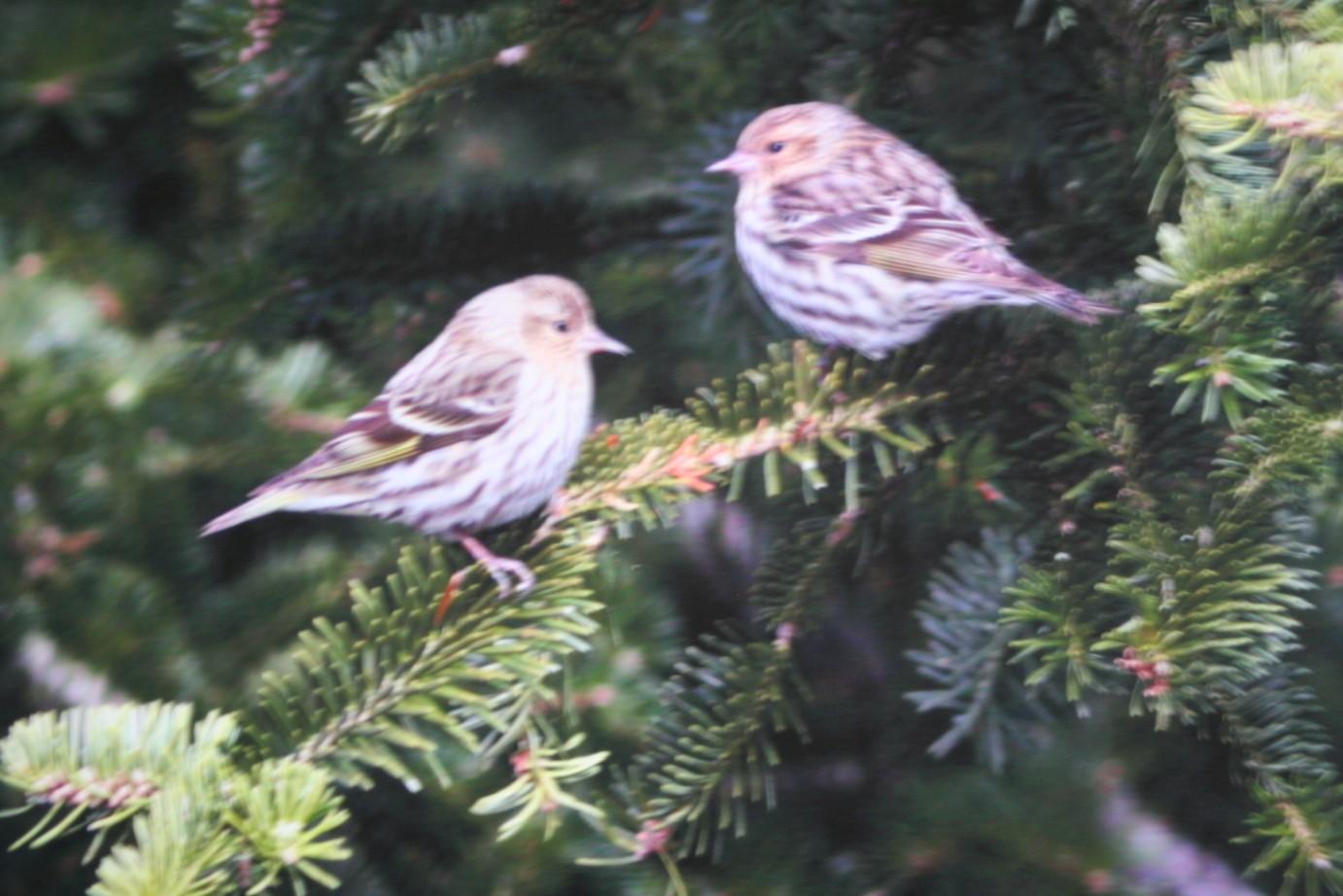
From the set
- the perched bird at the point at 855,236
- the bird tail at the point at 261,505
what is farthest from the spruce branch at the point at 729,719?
the bird tail at the point at 261,505

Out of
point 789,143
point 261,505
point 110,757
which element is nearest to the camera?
point 110,757

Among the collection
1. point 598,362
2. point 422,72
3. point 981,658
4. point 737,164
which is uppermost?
point 422,72

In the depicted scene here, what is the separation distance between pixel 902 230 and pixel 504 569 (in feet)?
1.30

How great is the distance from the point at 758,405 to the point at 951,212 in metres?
0.24

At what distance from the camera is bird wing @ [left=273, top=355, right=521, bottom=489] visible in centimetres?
77

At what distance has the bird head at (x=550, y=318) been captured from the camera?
81 cm

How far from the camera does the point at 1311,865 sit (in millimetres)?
598

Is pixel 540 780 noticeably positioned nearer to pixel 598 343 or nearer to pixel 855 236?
pixel 598 343

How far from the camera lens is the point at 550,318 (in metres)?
0.83

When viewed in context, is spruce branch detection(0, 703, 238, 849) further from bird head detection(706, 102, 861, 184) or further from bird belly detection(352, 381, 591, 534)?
bird head detection(706, 102, 861, 184)

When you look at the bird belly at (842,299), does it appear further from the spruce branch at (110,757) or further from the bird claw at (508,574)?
the spruce branch at (110,757)

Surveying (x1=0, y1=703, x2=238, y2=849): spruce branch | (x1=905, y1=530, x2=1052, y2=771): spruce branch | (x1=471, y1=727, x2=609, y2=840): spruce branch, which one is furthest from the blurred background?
(x1=0, y1=703, x2=238, y2=849): spruce branch

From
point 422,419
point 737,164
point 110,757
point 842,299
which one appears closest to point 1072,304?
point 842,299

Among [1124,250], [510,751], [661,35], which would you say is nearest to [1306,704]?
[1124,250]
